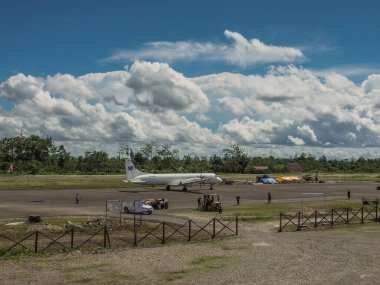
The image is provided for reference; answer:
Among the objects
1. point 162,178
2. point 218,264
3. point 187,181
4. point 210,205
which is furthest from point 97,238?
point 187,181

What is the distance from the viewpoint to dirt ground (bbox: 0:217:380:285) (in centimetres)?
2617

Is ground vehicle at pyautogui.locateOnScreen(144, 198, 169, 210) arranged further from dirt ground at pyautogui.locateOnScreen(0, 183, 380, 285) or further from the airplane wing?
the airplane wing

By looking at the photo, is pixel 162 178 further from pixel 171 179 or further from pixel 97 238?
pixel 97 238

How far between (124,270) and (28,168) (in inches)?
6028

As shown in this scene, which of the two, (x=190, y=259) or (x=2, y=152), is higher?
(x=2, y=152)

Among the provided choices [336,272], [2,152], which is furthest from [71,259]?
[2,152]

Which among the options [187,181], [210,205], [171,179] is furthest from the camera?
[187,181]

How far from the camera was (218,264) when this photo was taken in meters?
30.3

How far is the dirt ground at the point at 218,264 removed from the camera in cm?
2617

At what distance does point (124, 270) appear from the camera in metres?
28.1

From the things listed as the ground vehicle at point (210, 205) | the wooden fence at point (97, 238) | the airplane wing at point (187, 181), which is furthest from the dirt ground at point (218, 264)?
the airplane wing at point (187, 181)

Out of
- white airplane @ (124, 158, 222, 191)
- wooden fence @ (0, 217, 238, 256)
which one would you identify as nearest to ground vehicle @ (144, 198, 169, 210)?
wooden fence @ (0, 217, 238, 256)

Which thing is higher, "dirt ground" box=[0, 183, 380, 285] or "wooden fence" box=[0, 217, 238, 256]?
"wooden fence" box=[0, 217, 238, 256]

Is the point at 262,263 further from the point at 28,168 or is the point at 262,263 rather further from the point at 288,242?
the point at 28,168
